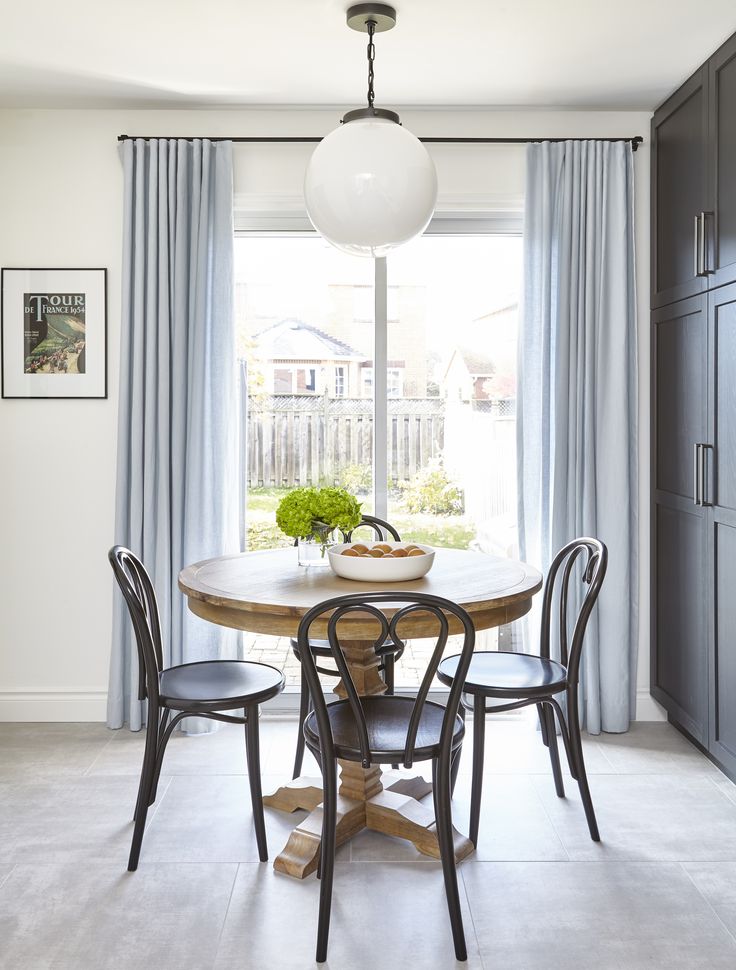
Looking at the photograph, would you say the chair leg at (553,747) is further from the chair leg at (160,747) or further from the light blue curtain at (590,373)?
the chair leg at (160,747)

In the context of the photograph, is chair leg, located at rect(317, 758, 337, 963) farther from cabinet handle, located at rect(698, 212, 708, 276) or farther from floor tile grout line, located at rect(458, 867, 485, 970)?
cabinet handle, located at rect(698, 212, 708, 276)

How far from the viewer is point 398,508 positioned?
3826mm

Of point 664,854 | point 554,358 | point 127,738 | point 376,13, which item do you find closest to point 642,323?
point 554,358

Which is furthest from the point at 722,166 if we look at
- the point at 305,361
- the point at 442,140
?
the point at 305,361

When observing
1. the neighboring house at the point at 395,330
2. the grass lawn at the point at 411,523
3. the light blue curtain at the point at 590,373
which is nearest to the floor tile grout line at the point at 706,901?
the light blue curtain at the point at 590,373

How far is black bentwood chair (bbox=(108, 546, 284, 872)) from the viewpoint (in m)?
2.40

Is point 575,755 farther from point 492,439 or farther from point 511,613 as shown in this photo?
point 492,439

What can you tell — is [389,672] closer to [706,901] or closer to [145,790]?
[145,790]

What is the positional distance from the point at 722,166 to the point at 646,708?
2.21 metres

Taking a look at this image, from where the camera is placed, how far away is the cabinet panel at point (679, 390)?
3.18 metres

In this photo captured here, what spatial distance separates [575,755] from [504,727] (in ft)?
3.41

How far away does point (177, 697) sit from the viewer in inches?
96.1


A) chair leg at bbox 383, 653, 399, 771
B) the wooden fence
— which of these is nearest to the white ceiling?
the wooden fence

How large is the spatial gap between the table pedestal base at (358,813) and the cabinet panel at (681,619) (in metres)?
1.13
